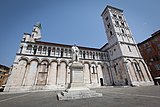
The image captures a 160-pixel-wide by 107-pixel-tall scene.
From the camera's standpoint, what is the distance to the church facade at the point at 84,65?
60.5ft

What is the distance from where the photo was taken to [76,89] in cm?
671

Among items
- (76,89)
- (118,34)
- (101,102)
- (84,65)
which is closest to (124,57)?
(118,34)

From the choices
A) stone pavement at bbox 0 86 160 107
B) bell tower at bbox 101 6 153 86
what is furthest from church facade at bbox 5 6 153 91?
stone pavement at bbox 0 86 160 107

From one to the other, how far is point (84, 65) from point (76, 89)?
57.3ft

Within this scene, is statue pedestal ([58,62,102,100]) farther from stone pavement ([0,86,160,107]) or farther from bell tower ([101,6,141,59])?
bell tower ([101,6,141,59])

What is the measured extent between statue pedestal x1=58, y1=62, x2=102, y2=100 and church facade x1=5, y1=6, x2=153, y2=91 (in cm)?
1400

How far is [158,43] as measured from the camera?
25.1 meters

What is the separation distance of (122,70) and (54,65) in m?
19.1

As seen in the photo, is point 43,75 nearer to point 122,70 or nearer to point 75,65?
point 75,65

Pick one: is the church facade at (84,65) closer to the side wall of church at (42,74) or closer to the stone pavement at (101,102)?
the side wall of church at (42,74)

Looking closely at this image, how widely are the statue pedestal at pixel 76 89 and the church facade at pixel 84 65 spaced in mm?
13999

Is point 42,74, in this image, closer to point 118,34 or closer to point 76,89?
point 76,89

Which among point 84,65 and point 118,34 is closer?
point 84,65

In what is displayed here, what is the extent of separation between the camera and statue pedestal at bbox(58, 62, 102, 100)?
601 centimetres
